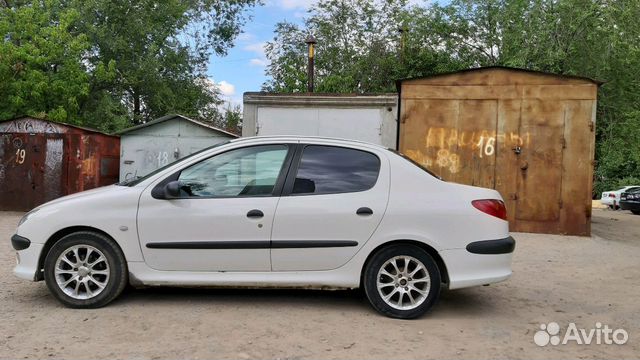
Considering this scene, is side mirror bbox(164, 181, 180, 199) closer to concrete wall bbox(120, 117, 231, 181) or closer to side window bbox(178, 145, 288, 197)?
side window bbox(178, 145, 288, 197)

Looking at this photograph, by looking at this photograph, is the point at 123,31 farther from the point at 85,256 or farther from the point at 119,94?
the point at 85,256

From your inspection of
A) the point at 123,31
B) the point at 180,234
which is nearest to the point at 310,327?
the point at 180,234

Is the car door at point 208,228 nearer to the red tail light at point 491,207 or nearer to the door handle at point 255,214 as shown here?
the door handle at point 255,214

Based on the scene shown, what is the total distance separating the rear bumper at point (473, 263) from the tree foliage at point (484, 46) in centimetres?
1724

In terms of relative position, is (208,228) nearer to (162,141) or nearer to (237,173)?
(237,173)

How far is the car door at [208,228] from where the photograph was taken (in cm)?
466

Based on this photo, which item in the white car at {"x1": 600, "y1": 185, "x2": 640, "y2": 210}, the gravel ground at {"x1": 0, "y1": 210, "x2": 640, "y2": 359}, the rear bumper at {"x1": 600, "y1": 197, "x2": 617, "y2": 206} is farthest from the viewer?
the rear bumper at {"x1": 600, "y1": 197, "x2": 617, "y2": 206}

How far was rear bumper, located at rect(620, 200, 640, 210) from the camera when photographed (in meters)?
22.1

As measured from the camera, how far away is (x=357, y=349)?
390cm

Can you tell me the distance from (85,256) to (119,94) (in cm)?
2037

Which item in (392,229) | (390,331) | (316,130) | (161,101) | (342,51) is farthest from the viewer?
(342,51)

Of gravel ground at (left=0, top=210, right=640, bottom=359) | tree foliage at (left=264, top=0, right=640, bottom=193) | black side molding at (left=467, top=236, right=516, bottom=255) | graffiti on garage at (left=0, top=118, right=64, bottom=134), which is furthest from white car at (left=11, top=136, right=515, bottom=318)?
tree foliage at (left=264, top=0, right=640, bottom=193)

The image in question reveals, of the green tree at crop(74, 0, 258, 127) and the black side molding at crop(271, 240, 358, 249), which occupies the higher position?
the green tree at crop(74, 0, 258, 127)

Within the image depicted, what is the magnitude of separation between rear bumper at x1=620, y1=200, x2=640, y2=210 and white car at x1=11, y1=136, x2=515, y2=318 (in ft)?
68.8
